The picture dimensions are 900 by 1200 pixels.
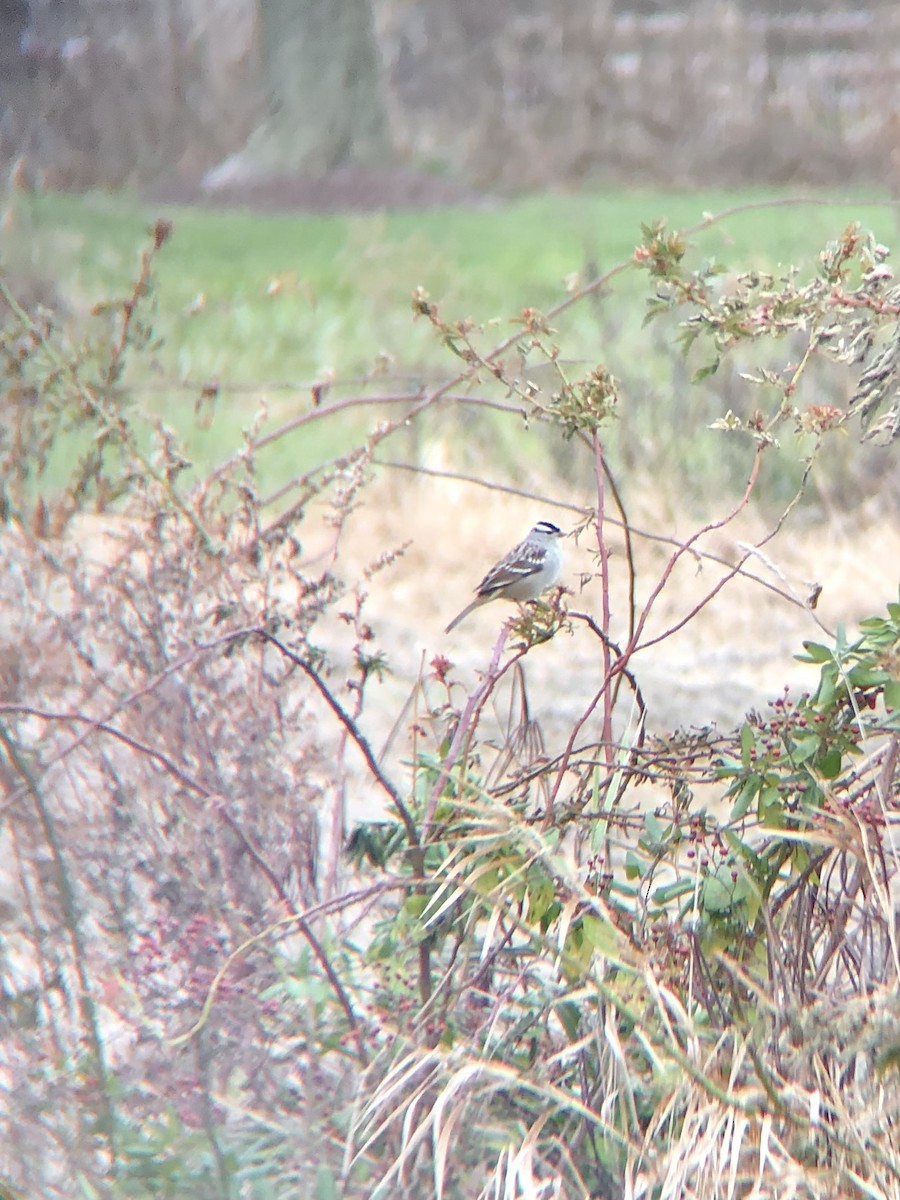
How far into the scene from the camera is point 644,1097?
258cm

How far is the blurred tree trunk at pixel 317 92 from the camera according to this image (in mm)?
18656

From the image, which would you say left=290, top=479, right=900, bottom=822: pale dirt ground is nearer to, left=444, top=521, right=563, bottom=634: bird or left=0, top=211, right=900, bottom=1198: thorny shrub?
left=444, top=521, right=563, bottom=634: bird

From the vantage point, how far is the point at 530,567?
4.31m

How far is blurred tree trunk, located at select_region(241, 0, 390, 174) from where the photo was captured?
1866 cm

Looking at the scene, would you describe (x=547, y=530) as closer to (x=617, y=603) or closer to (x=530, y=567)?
(x=530, y=567)

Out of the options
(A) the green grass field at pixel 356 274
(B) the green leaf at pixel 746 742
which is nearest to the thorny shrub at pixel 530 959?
(B) the green leaf at pixel 746 742

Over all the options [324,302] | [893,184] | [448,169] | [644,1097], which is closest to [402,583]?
[893,184]

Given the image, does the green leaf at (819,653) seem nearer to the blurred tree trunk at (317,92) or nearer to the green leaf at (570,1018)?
the green leaf at (570,1018)

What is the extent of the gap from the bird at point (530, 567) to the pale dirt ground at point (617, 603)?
85 cm

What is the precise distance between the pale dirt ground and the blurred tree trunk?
11340 mm

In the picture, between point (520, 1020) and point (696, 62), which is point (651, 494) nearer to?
point (520, 1020)

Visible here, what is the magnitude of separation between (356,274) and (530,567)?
867 cm

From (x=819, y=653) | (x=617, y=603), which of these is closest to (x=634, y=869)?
(x=819, y=653)

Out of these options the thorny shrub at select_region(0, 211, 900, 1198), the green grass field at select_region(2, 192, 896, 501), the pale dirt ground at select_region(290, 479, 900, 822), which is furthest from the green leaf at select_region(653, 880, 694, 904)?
the green grass field at select_region(2, 192, 896, 501)
